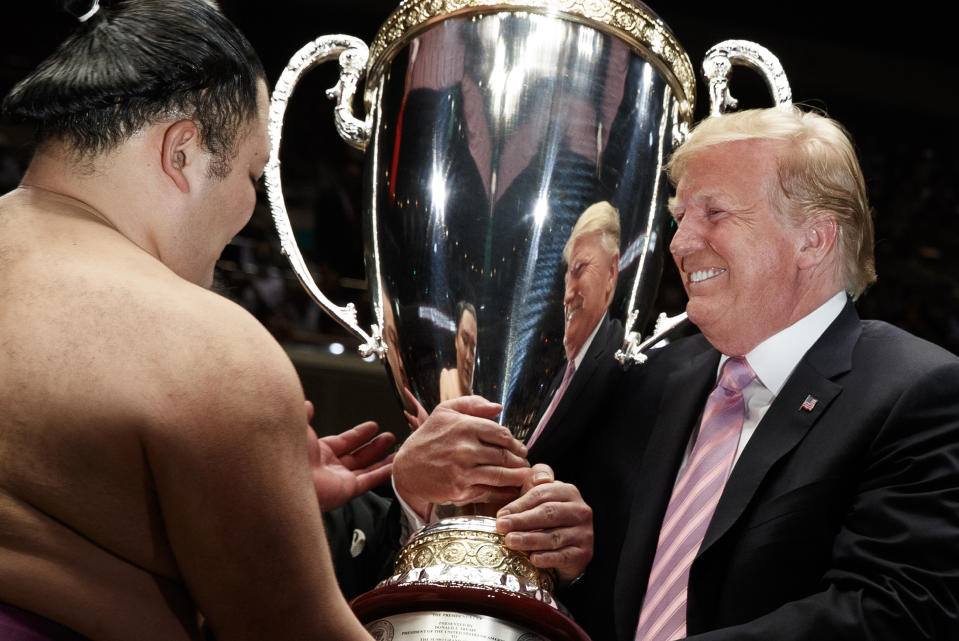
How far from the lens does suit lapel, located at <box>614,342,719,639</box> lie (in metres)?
1.52

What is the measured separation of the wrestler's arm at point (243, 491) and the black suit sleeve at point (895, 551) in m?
0.56

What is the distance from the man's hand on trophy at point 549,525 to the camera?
4.57 ft

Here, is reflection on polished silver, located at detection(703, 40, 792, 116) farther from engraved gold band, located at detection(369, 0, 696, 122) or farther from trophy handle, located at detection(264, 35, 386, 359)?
trophy handle, located at detection(264, 35, 386, 359)

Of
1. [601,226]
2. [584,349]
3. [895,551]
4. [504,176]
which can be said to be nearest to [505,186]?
[504,176]

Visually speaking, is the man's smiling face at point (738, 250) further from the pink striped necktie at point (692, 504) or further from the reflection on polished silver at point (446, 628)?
the reflection on polished silver at point (446, 628)

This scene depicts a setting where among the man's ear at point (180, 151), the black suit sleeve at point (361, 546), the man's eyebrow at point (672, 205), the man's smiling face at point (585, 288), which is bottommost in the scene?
the black suit sleeve at point (361, 546)

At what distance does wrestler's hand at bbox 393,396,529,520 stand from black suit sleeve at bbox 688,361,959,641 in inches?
12.3

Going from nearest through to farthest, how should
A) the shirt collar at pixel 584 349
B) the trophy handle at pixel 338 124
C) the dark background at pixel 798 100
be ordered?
the shirt collar at pixel 584 349 → the trophy handle at pixel 338 124 → the dark background at pixel 798 100

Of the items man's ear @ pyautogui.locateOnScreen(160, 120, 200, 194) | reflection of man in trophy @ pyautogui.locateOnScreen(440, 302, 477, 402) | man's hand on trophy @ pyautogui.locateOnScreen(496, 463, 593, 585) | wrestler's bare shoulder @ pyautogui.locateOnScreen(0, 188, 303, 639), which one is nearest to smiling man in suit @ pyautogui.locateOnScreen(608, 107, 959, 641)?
man's hand on trophy @ pyautogui.locateOnScreen(496, 463, 593, 585)

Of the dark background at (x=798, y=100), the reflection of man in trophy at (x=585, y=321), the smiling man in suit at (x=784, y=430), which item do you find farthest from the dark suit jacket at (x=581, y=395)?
the dark background at (x=798, y=100)

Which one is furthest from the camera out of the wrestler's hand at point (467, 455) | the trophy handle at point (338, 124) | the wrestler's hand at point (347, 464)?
the wrestler's hand at point (347, 464)

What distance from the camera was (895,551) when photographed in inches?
52.1

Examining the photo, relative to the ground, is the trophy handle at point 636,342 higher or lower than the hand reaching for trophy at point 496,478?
higher

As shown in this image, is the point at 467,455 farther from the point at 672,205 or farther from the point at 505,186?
the point at 672,205
